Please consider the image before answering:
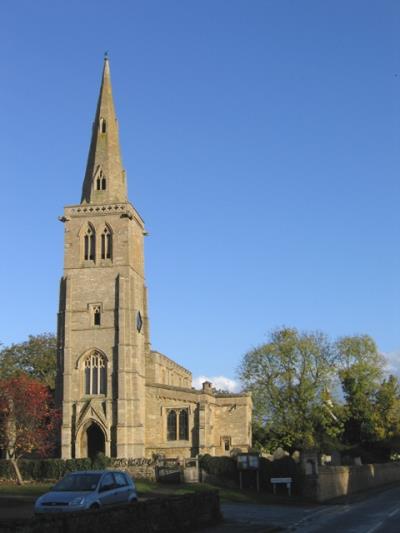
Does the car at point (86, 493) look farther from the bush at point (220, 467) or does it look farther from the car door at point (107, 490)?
the bush at point (220, 467)

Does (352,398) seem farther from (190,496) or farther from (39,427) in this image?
(190,496)

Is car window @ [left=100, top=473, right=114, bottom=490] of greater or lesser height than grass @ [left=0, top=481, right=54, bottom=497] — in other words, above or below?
above

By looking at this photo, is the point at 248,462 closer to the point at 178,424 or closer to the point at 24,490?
the point at 24,490

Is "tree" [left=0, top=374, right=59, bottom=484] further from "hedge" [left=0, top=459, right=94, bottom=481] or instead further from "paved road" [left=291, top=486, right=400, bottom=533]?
"paved road" [left=291, top=486, right=400, bottom=533]

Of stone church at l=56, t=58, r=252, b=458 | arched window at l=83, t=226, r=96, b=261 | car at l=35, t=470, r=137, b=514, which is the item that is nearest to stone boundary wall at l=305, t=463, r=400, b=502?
stone church at l=56, t=58, r=252, b=458

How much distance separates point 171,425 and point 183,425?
0.97 meters

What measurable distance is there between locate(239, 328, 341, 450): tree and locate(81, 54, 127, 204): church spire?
19.6 meters

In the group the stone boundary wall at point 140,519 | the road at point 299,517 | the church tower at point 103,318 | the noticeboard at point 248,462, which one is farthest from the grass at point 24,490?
the stone boundary wall at point 140,519

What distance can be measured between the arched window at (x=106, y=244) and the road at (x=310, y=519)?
29.4 meters

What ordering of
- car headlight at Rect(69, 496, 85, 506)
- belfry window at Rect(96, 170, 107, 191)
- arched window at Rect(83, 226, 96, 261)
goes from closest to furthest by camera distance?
car headlight at Rect(69, 496, 85, 506) → arched window at Rect(83, 226, 96, 261) → belfry window at Rect(96, 170, 107, 191)

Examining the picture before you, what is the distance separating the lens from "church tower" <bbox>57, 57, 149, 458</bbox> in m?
55.6

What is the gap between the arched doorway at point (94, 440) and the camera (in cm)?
5666

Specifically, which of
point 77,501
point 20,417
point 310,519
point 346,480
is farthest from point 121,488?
point 346,480

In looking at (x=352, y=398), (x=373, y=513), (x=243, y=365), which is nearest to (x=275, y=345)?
(x=243, y=365)
